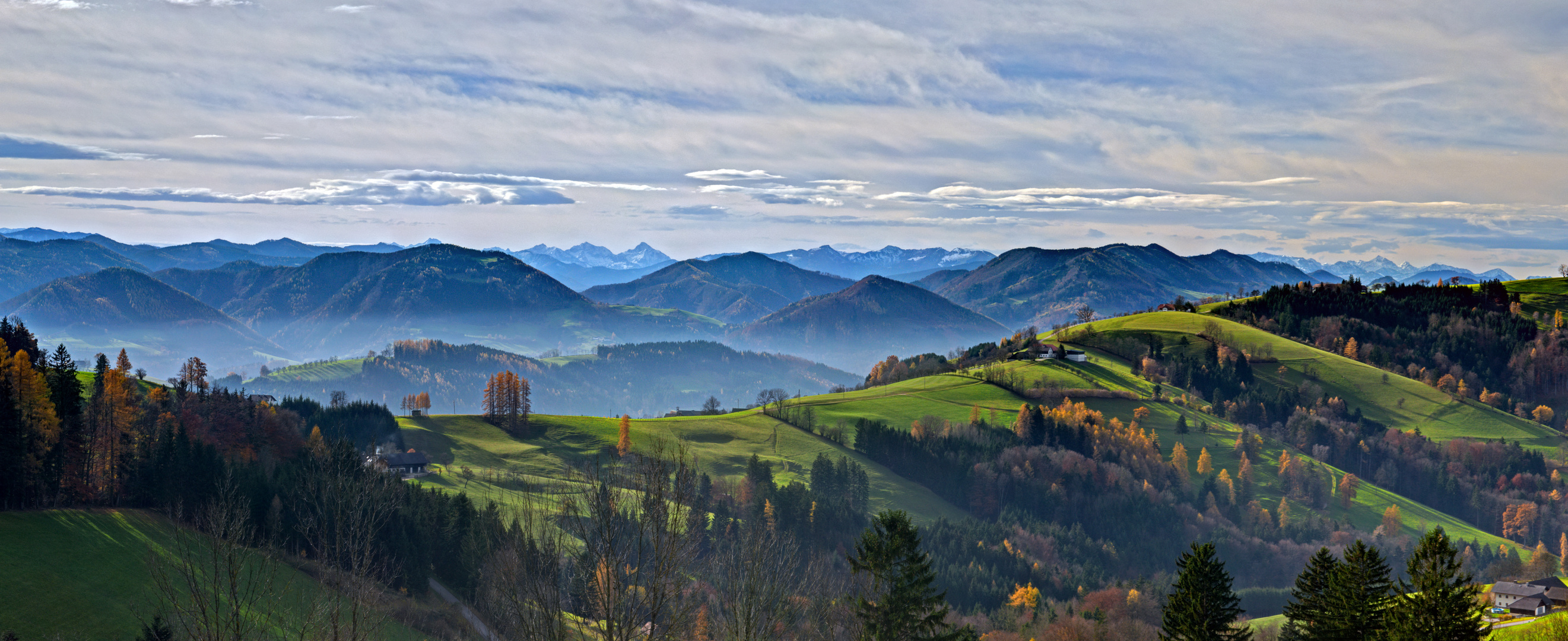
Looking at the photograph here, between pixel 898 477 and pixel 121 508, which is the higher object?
pixel 121 508

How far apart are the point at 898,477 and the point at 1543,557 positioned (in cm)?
10178

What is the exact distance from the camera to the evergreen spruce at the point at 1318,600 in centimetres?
3438

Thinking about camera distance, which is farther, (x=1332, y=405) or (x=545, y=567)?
(x=1332, y=405)

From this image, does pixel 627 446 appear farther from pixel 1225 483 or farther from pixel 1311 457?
pixel 1311 457

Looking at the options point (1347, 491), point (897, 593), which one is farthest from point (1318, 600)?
point (1347, 491)

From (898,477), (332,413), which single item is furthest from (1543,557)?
(332,413)

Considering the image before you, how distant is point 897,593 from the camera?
38.9 m

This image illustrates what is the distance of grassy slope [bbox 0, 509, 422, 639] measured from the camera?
44.6 metres

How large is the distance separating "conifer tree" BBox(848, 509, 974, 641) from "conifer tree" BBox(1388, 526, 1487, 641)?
57.7ft

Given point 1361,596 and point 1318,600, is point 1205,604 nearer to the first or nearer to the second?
point 1318,600

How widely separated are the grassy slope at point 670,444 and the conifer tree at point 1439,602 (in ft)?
348

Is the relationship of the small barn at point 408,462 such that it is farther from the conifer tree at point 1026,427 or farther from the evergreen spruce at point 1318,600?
the evergreen spruce at point 1318,600

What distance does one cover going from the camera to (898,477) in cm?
15712

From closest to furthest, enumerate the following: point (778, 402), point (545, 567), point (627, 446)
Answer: point (545, 567) < point (627, 446) < point (778, 402)
